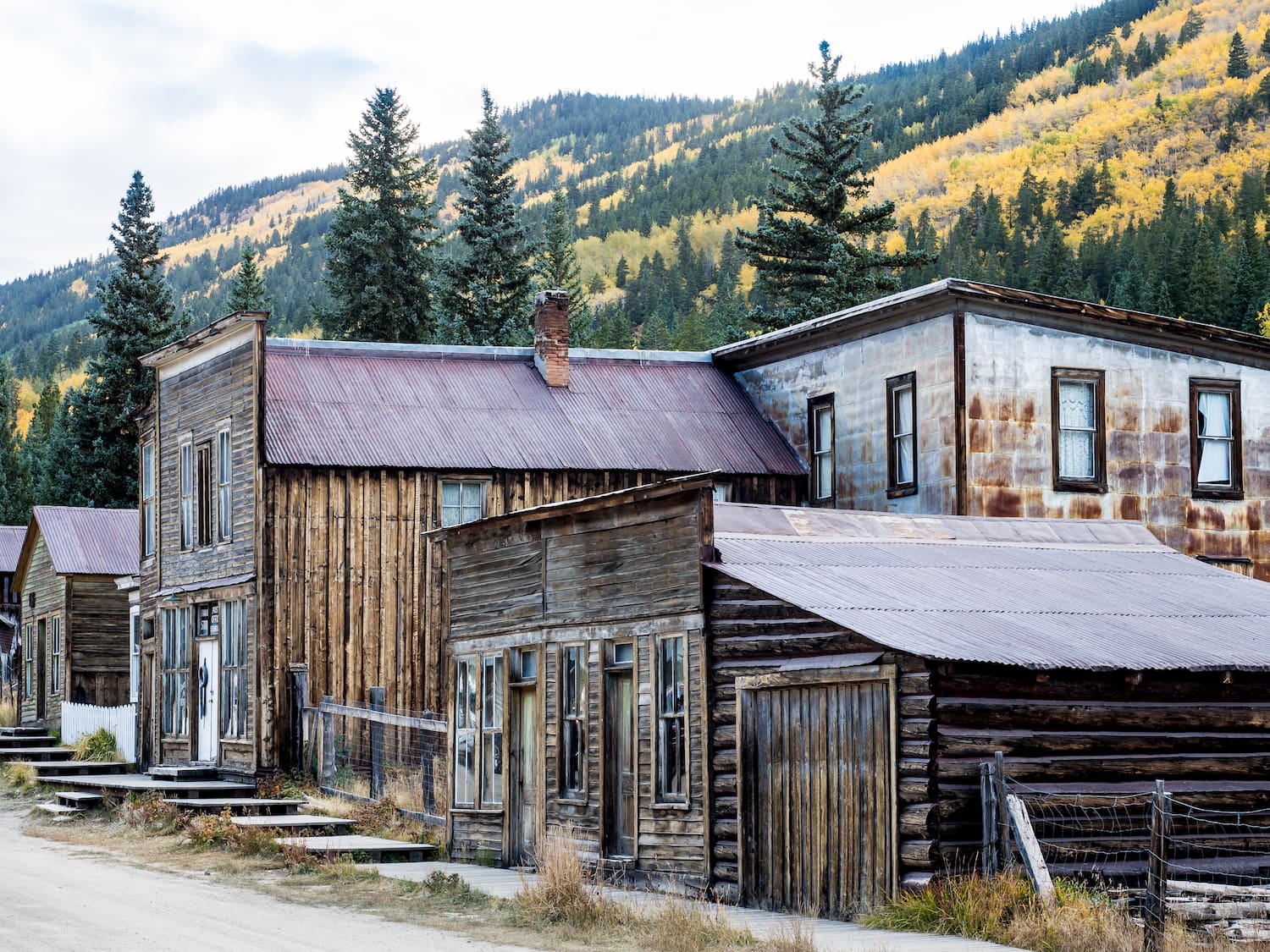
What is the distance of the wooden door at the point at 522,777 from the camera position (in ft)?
68.7

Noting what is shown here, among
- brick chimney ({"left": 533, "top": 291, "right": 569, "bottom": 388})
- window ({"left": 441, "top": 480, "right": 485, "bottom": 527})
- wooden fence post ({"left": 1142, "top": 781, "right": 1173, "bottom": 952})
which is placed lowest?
wooden fence post ({"left": 1142, "top": 781, "right": 1173, "bottom": 952})

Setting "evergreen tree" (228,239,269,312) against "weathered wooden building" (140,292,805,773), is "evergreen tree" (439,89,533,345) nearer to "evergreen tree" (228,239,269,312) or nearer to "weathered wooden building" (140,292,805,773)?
"evergreen tree" (228,239,269,312)

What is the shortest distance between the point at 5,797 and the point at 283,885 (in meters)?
13.6

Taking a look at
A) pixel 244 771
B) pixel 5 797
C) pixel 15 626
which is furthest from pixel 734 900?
pixel 15 626

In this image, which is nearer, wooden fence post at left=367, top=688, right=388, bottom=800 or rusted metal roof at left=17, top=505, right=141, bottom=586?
wooden fence post at left=367, top=688, right=388, bottom=800

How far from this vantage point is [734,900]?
16625 millimetres

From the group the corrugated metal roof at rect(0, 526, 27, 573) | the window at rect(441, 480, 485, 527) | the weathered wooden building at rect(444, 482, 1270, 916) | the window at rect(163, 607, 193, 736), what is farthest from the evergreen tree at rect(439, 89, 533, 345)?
the weathered wooden building at rect(444, 482, 1270, 916)

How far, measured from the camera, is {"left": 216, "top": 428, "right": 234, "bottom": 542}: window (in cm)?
3034

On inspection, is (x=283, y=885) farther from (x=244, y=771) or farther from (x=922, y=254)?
(x=922, y=254)

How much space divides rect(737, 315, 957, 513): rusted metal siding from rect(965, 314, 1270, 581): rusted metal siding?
453 mm

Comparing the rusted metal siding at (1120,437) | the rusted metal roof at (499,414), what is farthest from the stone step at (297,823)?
the rusted metal siding at (1120,437)

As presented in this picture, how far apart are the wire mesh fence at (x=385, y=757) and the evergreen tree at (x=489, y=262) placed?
3009 cm

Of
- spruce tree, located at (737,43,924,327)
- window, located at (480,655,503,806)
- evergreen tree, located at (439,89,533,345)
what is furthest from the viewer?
evergreen tree, located at (439,89,533,345)

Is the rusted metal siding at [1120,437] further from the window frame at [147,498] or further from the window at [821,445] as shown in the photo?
the window frame at [147,498]
